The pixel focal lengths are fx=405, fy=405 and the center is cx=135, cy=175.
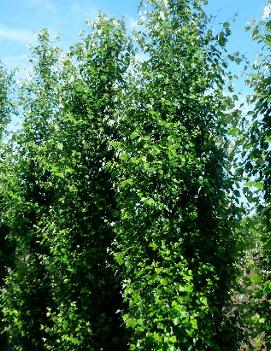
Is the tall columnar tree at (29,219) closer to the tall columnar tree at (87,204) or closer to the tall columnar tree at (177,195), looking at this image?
the tall columnar tree at (87,204)

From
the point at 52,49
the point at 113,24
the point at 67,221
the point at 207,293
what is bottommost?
the point at 207,293

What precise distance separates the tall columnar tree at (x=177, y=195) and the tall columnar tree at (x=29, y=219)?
435 centimetres

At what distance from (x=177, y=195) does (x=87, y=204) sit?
10.3 feet

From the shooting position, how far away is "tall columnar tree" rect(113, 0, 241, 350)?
6.73 metres

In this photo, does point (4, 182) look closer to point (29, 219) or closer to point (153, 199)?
point (29, 219)

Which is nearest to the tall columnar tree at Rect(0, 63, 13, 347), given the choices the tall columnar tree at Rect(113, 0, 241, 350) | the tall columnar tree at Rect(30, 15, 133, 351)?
the tall columnar tree at Rect(30, 15, 133, 351)

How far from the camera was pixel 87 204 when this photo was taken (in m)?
10.3

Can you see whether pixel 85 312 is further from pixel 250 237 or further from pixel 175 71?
pixel 175 71

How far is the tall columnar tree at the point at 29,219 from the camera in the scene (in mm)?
12680

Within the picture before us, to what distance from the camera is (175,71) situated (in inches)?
340

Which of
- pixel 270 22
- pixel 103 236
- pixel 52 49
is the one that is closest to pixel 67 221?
pixel 103 236

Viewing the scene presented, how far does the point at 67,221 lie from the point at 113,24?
5998 millimetres

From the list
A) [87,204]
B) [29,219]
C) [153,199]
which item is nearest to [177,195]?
[153,199]

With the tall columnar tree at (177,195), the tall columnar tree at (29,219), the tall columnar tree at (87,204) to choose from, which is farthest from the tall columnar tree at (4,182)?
the tall columnar tree at (177,195)
